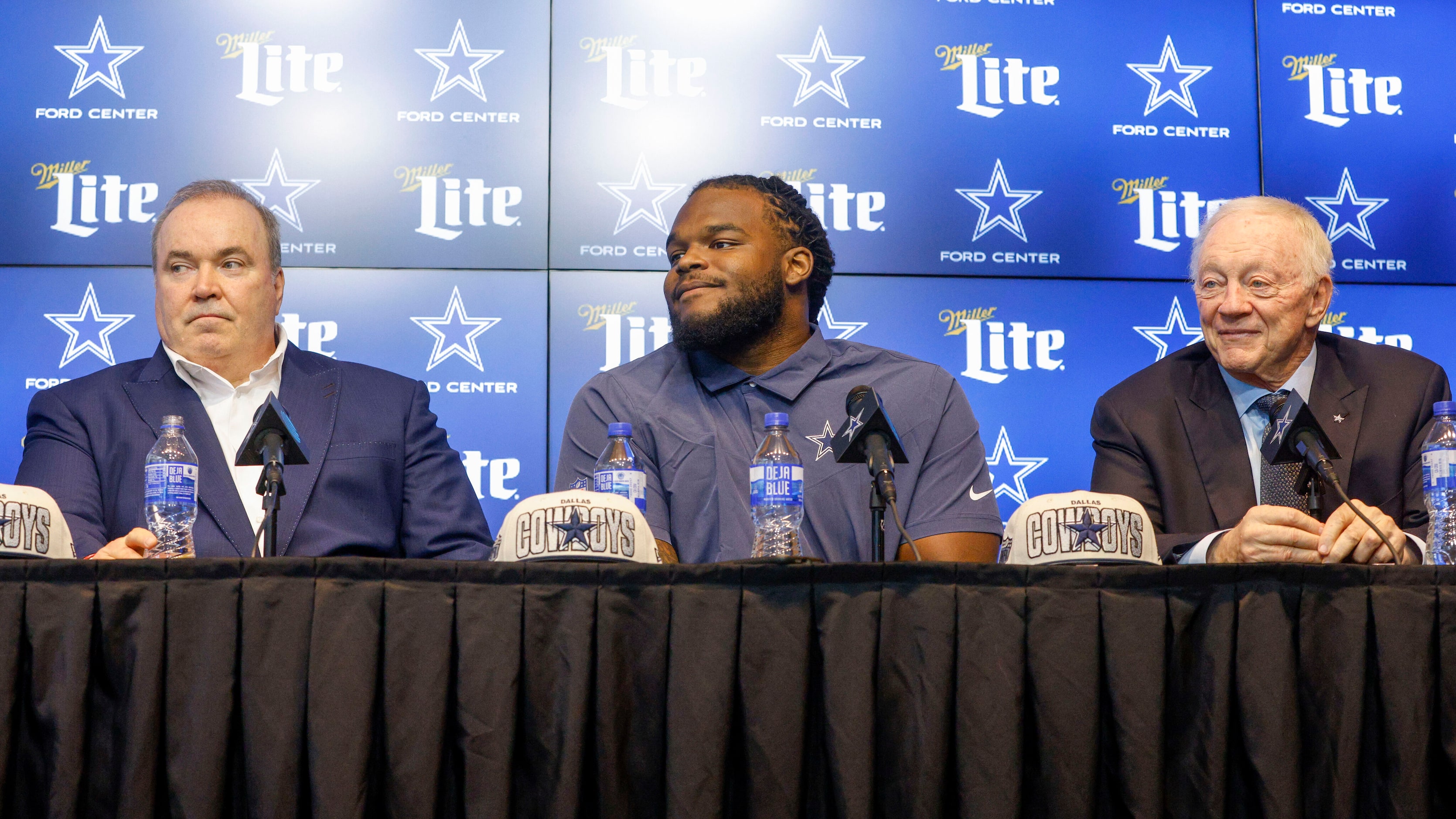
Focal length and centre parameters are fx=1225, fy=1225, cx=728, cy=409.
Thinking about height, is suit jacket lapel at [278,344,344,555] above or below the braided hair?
below

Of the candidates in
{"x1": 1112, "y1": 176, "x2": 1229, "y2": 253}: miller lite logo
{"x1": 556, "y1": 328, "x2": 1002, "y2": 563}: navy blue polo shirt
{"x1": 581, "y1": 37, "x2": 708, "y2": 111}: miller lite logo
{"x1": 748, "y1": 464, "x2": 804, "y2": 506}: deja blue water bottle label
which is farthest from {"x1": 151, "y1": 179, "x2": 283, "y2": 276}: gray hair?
{"x1": 1112, "y1": 176, "x2": 1229, "y2": 253}: miller lite logo

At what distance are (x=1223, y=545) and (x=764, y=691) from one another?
0.97 metres

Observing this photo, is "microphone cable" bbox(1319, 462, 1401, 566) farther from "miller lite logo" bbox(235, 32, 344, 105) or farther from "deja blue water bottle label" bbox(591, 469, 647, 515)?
"miller lite logo" bbox(235, 32, 344, 105)

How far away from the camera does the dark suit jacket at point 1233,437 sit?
8.00 feet

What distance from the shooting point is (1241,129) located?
3.65 m

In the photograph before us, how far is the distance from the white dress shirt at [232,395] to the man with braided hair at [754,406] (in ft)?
2.08

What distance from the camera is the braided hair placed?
281 cm

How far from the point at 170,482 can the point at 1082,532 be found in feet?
4.53

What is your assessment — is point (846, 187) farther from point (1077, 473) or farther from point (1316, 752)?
point (1316, 752)

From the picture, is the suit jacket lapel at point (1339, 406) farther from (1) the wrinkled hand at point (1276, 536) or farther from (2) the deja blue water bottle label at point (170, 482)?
(2) the deja blue water bottle label at point (170, 482)

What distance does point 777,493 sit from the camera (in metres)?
1.94

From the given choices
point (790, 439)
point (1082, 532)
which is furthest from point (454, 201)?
point (1082, 532)

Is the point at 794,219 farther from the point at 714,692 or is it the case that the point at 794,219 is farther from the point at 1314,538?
the point at 714,692

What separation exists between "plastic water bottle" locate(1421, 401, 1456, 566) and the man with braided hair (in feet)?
2.47
